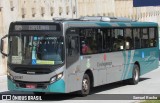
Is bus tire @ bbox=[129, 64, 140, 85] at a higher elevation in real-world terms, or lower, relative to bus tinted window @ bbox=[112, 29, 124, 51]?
lower

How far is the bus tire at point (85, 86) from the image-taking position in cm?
1744

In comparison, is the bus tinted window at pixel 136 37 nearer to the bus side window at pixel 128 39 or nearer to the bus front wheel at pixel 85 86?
the bus side window at pixel 128 39

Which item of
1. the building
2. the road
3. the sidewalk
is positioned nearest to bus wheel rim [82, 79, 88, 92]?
the road

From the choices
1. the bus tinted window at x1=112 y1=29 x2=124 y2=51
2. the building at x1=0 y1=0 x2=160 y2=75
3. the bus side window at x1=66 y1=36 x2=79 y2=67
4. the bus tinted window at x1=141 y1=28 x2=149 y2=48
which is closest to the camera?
the bus side window at x1=66 y1=36 x2=79 y2=67

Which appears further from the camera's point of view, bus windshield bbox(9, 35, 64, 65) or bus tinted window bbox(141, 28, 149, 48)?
bus tinted window bbox(141, 28, 149, 48)

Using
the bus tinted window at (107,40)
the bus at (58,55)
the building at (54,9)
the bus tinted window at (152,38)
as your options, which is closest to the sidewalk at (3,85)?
the building at (54,9)

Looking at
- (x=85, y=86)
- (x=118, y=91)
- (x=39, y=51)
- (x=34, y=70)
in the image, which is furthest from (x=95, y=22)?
(x=34, y=70)

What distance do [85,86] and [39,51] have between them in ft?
7.15

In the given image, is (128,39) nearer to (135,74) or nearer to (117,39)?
(117,39)

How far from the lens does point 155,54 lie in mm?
24562

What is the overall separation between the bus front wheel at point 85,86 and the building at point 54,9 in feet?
39.6

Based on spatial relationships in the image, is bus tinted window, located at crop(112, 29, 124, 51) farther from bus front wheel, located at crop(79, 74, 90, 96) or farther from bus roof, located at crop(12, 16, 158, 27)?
bus front wheel, located at crop(79, 74, 90, 96)

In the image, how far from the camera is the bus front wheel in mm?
17438

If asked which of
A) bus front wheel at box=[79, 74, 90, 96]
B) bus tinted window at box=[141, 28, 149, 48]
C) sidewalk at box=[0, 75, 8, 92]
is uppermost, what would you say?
bus tinted window at box=[141, 28, 149, 48]
